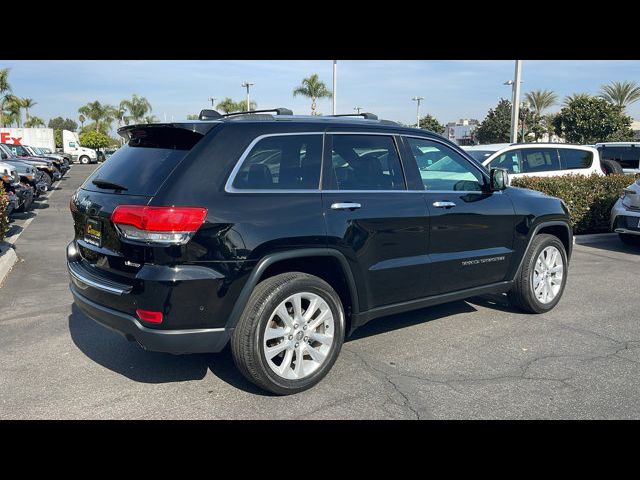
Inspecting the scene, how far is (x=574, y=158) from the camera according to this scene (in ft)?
36.1

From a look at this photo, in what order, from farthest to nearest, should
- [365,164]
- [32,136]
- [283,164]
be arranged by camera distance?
[32,136] → [365,164] → [283,164]

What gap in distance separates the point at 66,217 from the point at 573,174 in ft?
37.7

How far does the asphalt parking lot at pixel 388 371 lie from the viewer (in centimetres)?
342

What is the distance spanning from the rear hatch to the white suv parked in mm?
7535

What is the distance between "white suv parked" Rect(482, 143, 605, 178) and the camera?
10266mm

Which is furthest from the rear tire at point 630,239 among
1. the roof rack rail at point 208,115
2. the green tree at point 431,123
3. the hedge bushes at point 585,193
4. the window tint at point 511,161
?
the green tree at point 431,123

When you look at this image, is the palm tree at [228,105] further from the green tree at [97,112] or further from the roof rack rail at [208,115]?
the roof rack rail at [208,115]

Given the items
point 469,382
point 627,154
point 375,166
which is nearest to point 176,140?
point 375,166

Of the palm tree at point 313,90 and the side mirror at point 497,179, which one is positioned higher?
the palm tree at point 313,90

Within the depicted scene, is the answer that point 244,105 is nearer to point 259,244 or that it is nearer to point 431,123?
point 431,123

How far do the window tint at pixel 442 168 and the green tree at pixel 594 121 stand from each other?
33.8 meters

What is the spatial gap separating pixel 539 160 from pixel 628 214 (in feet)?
7.72

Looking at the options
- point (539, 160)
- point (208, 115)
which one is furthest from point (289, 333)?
point (539, 160)

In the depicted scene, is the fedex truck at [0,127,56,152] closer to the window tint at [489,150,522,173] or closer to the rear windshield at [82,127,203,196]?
the window tint at [489,150,522,173]
